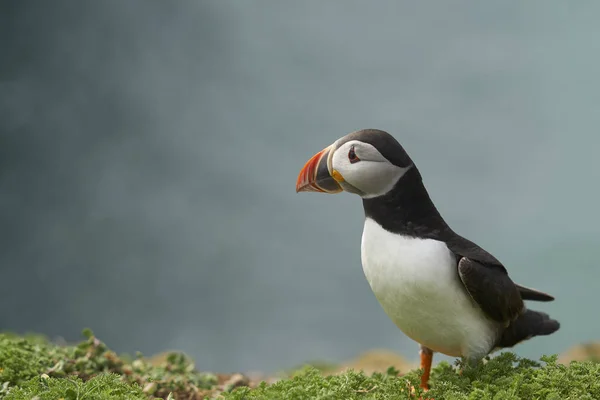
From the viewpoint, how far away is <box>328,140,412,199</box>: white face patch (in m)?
4.21

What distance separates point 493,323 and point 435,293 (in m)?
0.57

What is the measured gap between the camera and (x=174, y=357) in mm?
6156

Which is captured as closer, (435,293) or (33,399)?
(33,399)

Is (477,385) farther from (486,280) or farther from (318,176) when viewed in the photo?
(318,176)

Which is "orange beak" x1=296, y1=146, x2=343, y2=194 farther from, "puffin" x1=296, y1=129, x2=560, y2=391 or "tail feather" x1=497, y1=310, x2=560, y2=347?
"tail feather" x1=497, y1=310, x2=560, y2=347

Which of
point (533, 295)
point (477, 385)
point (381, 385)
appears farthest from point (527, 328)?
point (381, 385)

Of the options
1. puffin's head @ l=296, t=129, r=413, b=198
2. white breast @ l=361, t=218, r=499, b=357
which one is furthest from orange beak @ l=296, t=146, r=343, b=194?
white breast @ l=361, t=218, r=499, b=357

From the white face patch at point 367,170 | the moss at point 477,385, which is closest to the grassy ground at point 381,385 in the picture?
the moss at point 477,385

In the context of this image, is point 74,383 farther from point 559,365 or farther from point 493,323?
point 559,365

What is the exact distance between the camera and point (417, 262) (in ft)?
13.3

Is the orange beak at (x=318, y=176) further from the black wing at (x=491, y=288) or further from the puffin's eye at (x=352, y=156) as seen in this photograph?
the black wing at (x=491, y=288)

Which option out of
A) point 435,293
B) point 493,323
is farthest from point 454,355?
point 435,293

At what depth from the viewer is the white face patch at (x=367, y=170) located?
4207 mm

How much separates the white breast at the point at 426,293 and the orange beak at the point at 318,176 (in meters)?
0.38
